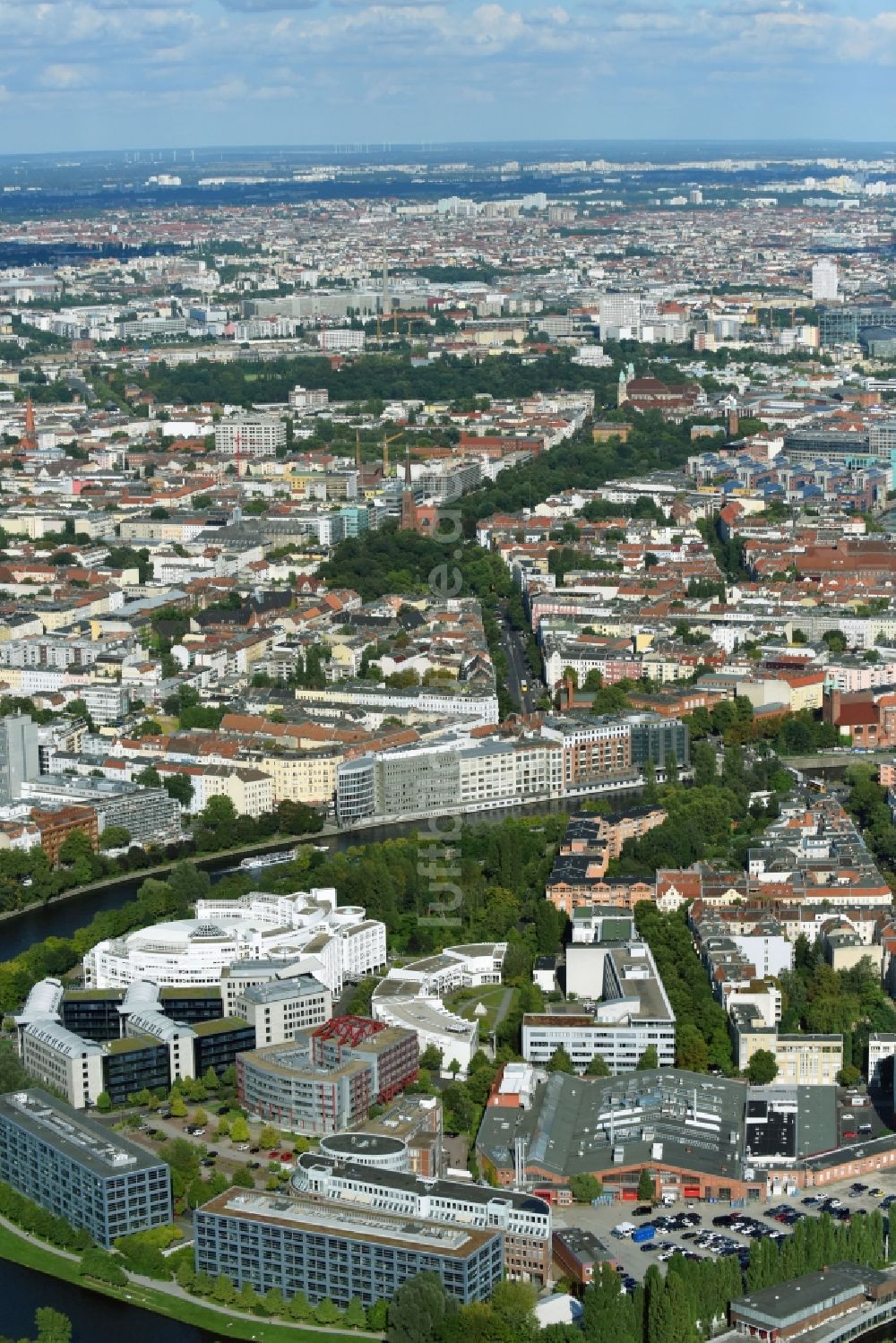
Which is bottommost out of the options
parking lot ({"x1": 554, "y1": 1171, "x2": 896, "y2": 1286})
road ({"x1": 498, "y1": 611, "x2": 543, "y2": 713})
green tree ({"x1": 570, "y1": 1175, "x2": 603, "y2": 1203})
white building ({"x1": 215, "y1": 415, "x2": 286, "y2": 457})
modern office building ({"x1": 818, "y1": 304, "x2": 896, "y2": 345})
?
parking lot ({"x1": 554, "y1": 1171, "x2": 896, "y2": 1286})

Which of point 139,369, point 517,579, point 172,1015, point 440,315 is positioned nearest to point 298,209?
point 440,315

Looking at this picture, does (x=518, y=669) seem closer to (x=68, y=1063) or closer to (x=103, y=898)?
(x=103, y=898)

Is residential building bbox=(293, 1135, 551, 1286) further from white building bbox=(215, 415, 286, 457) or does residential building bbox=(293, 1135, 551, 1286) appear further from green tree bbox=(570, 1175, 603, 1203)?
white building bbox=(215, 415, 286, 457)

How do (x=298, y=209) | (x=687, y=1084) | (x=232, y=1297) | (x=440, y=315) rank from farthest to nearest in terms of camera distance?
(x=298, y=209) < (x=440, y=315) < (x=687, y=1084) < (x=232, y=1297)

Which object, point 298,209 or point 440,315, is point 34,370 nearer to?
point 440,315

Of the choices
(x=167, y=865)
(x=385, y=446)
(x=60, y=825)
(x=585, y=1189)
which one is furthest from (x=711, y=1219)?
(x=385, y=446)

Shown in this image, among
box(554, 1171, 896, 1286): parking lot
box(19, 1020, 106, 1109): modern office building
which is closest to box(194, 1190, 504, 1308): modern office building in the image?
box(554, 1171, 896, 1286): parking lot
